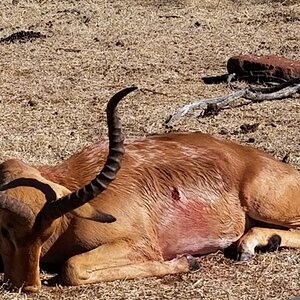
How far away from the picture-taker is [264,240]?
7012 millimetres

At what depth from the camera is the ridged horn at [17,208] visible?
5.89 m

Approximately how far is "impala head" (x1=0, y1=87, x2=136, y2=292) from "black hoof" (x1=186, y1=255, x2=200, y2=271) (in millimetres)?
963

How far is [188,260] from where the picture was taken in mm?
6809

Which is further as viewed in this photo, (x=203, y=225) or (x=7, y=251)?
(x=203, y=225)

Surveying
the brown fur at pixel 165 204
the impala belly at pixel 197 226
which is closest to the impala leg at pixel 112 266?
the brown fur at pixel 165 204

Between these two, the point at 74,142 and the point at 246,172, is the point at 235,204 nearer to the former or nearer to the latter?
the point at 246,172

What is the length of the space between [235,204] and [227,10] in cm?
1226

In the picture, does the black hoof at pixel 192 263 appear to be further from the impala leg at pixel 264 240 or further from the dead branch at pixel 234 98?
the dead branch at pixel 234 98

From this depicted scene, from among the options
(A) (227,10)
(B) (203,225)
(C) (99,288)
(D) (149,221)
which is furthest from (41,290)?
(A) (227,10)

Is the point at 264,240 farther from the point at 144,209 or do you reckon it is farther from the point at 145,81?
the point at 145,81

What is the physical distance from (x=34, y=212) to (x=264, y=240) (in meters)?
1.93

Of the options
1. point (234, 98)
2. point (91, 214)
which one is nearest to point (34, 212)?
point (91, 214)

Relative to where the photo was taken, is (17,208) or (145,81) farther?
(145,81)

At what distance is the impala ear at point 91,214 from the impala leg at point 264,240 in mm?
1289
